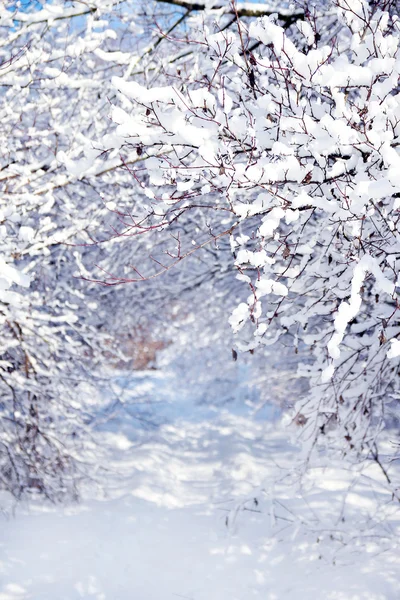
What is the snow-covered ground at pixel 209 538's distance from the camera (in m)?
4.59

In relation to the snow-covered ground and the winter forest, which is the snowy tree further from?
the snow-covered ground

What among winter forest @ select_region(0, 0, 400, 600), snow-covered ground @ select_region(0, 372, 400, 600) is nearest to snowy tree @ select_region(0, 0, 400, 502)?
winter forest @ select_region(0, 0, 400, 600)

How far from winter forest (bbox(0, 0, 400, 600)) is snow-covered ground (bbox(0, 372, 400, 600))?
0.10ft

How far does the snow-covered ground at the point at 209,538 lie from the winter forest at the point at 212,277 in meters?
0.03

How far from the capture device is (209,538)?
5.85 meters

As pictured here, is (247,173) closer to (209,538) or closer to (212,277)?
(209,538)

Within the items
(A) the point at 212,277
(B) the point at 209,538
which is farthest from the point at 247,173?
(A) the point at 212,277

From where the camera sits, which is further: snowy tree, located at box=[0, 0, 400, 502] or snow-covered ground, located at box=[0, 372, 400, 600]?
snow-covered ground, located at box=[0, 372, 400, 600]

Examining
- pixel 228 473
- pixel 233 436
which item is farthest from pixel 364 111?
pixel 233 436

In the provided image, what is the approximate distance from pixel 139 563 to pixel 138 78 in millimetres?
5953

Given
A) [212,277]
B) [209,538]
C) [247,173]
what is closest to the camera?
[247,173]

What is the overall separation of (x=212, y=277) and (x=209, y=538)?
321 centimetres

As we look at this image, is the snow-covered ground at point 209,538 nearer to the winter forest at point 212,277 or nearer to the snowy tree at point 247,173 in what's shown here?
the winter forest at point 212,277

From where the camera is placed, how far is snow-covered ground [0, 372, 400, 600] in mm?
4586
